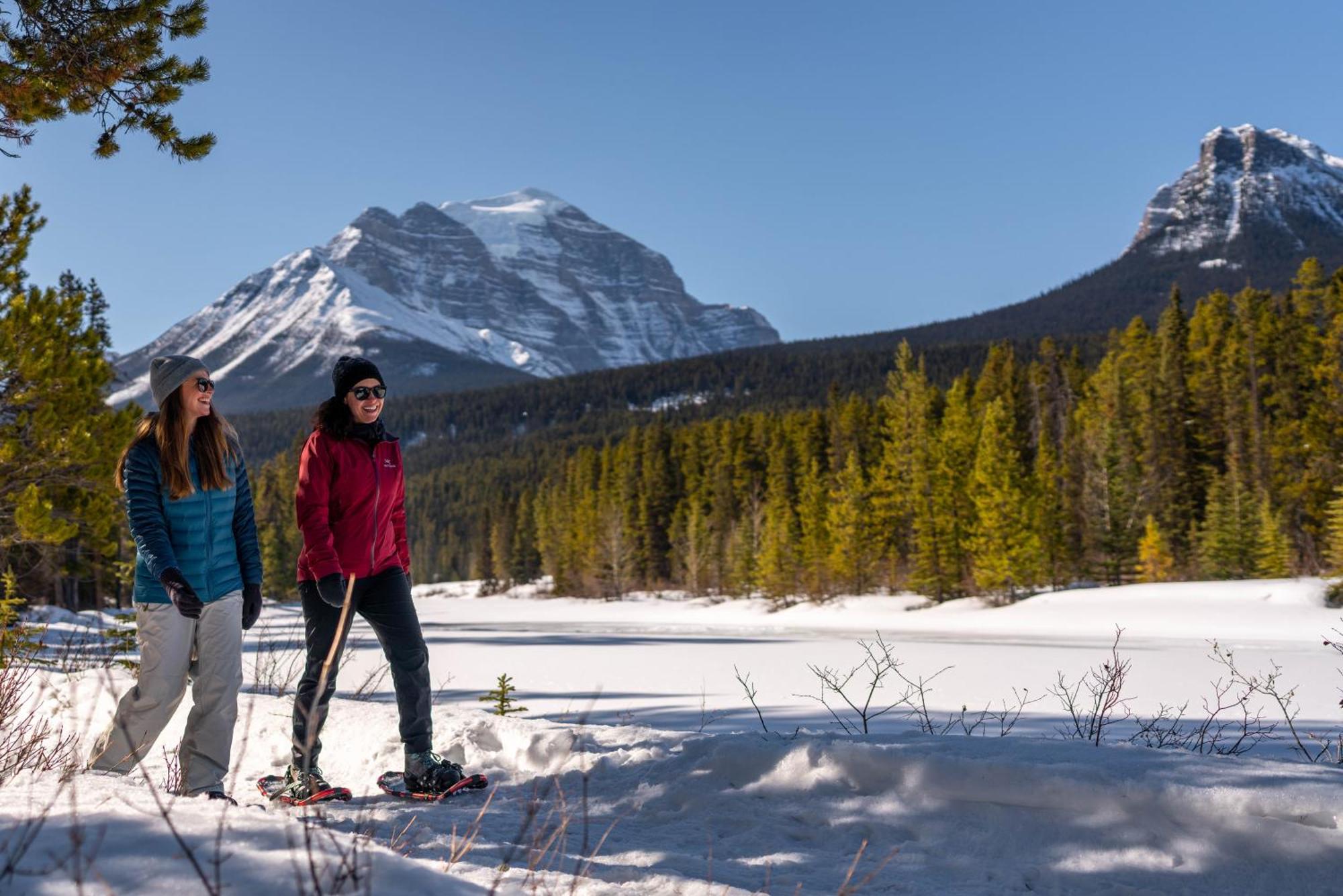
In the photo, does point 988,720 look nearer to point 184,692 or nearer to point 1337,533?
point 184,692

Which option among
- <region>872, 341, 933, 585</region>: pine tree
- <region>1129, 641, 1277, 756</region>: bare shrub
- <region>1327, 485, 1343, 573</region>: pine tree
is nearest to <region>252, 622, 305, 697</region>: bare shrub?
<region>1129, 641, 1277, 756</region>: bare shrub

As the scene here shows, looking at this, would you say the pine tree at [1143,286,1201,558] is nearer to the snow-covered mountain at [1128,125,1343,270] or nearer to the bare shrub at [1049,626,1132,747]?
the bare shrub at [1049,626,1132,747]

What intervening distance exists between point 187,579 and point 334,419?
2.98 feet

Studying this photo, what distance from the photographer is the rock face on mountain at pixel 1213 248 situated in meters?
122

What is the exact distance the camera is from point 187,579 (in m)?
3.60

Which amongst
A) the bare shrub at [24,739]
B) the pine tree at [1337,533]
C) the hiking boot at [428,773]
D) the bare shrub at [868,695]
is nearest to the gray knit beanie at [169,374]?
the bare shrub at [24,739]

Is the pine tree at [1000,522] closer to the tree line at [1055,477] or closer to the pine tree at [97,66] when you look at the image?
the tree line at [1055,477]

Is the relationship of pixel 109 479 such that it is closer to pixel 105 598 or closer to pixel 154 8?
pixel 154 8

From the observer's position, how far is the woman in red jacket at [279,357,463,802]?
3.84 metres

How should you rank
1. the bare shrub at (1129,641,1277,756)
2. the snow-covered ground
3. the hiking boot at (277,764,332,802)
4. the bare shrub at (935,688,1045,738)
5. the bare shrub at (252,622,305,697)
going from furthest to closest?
the bare shrub at (252,622,305,697), the bare shrub at (935,688,1045,738), the bare shrub at (1129,641,1277,756), the hiking boot at (277,764,332,802), the snow-covered ground

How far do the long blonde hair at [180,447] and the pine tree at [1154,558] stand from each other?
115ft

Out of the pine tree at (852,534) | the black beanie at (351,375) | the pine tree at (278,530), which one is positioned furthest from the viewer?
the pine tree at (278,530)

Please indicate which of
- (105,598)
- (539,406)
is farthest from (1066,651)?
(539,406)

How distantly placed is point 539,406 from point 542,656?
383ft
